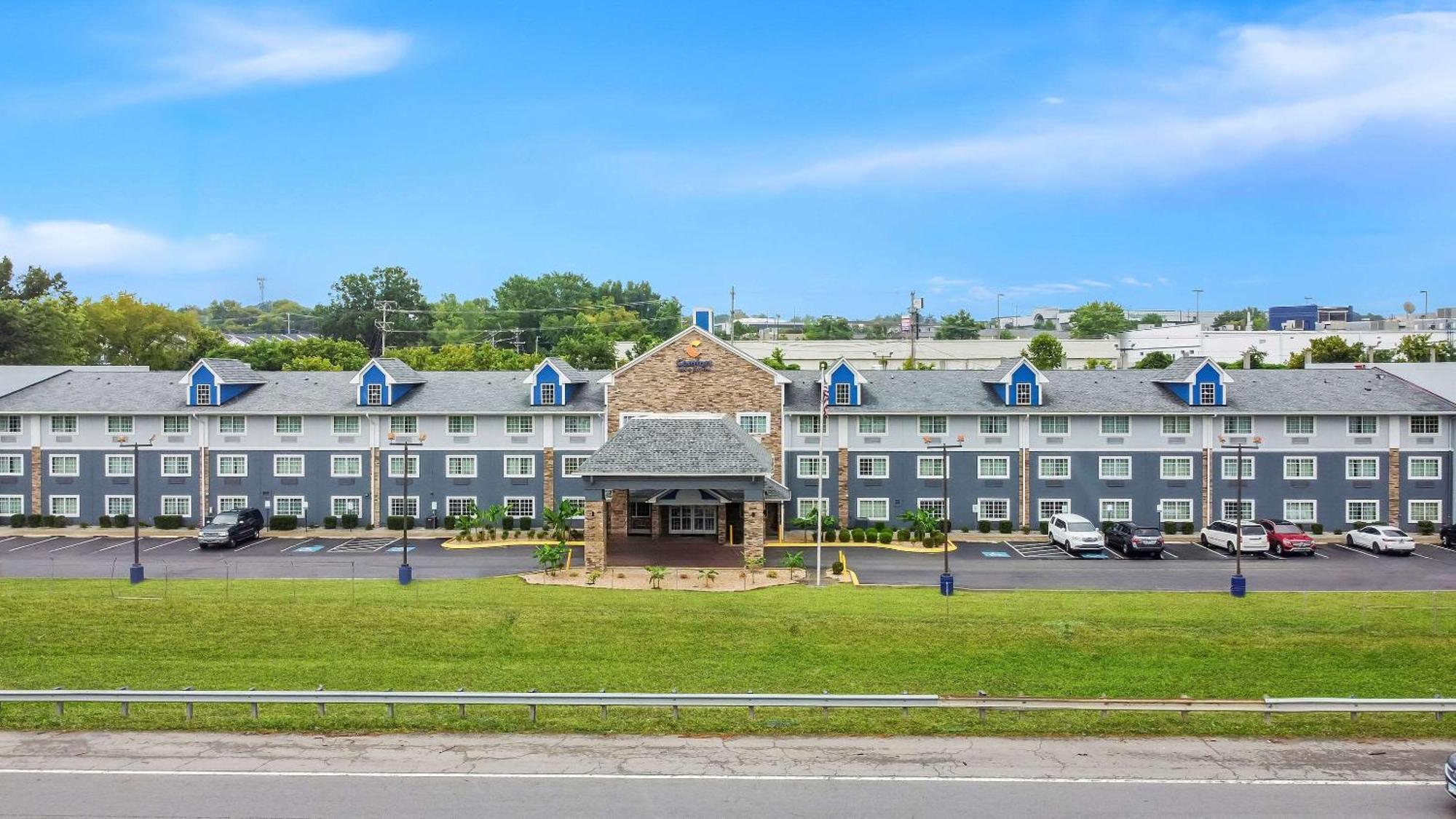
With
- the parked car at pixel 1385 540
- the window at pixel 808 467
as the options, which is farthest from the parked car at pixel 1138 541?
the window at pixel 808 467

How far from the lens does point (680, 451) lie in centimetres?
4547

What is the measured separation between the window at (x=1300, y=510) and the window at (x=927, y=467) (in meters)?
17.6

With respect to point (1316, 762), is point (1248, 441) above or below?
above

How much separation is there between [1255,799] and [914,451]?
37960mm

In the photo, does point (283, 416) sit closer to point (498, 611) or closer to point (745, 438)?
point (745, 438)

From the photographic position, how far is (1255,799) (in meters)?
16.8

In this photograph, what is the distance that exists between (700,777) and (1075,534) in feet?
113

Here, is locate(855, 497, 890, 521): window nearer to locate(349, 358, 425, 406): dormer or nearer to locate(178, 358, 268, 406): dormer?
locate(349, 358, 425, 406): dormer

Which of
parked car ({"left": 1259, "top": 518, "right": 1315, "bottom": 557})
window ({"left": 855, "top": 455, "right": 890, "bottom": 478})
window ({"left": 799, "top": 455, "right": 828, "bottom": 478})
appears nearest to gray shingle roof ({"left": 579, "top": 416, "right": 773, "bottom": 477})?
window ({"left": 799, "top": 455, "right": 828, "bottom": 478})

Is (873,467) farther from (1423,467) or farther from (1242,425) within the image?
(1423,467)

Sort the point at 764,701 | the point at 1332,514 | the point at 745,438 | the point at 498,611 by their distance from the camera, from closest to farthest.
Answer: the point at 764,701
the point at 498,611
the point at 745,438
the point at 1332,514

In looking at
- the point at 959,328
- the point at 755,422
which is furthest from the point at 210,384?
the point at 959,328

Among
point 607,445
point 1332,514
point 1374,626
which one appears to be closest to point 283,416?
point 607,445

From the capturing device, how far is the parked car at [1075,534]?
156ft
